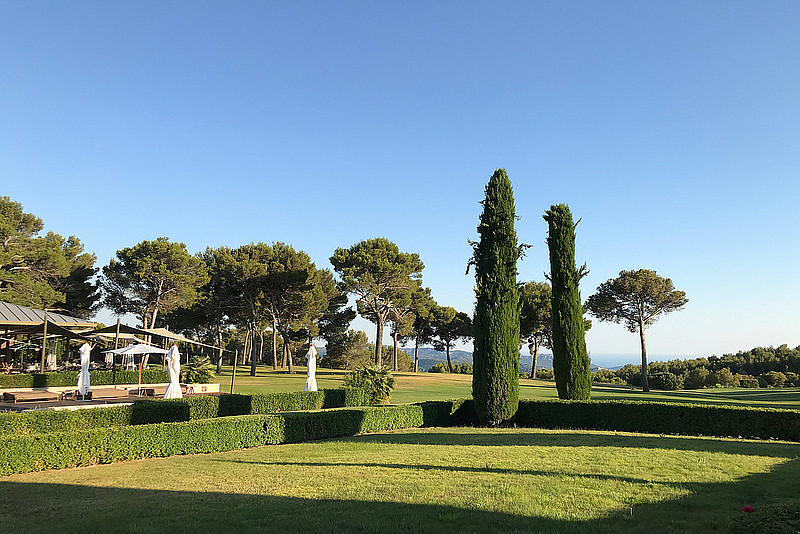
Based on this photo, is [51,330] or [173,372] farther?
[51,330]

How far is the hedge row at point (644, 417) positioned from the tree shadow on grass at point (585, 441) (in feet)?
3.88

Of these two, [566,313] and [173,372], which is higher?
[566,313]

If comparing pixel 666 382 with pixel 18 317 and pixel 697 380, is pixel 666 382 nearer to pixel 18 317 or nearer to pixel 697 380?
pixel 697 380

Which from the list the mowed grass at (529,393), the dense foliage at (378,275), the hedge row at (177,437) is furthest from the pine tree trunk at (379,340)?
the hedge row at (177,437)

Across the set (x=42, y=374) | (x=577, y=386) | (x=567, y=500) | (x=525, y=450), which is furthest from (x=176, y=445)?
(x=42, y=374)

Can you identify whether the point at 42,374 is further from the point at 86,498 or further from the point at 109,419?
the point at 86,498

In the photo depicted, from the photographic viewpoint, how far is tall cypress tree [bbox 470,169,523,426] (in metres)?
17.7

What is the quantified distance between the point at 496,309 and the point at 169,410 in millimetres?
11162

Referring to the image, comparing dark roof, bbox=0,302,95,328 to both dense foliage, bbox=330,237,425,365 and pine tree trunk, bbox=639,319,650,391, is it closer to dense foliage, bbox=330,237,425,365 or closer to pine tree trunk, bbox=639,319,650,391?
dense foliage, bbox=330,237,425,365

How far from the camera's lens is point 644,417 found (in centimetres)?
1598

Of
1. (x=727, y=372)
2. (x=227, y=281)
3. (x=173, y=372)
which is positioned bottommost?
(x=727, y=372)

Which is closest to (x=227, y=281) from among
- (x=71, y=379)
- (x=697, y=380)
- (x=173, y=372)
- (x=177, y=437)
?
(x=71, y=379)

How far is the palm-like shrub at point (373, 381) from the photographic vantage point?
21969 millimetres

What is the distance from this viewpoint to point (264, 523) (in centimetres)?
595
